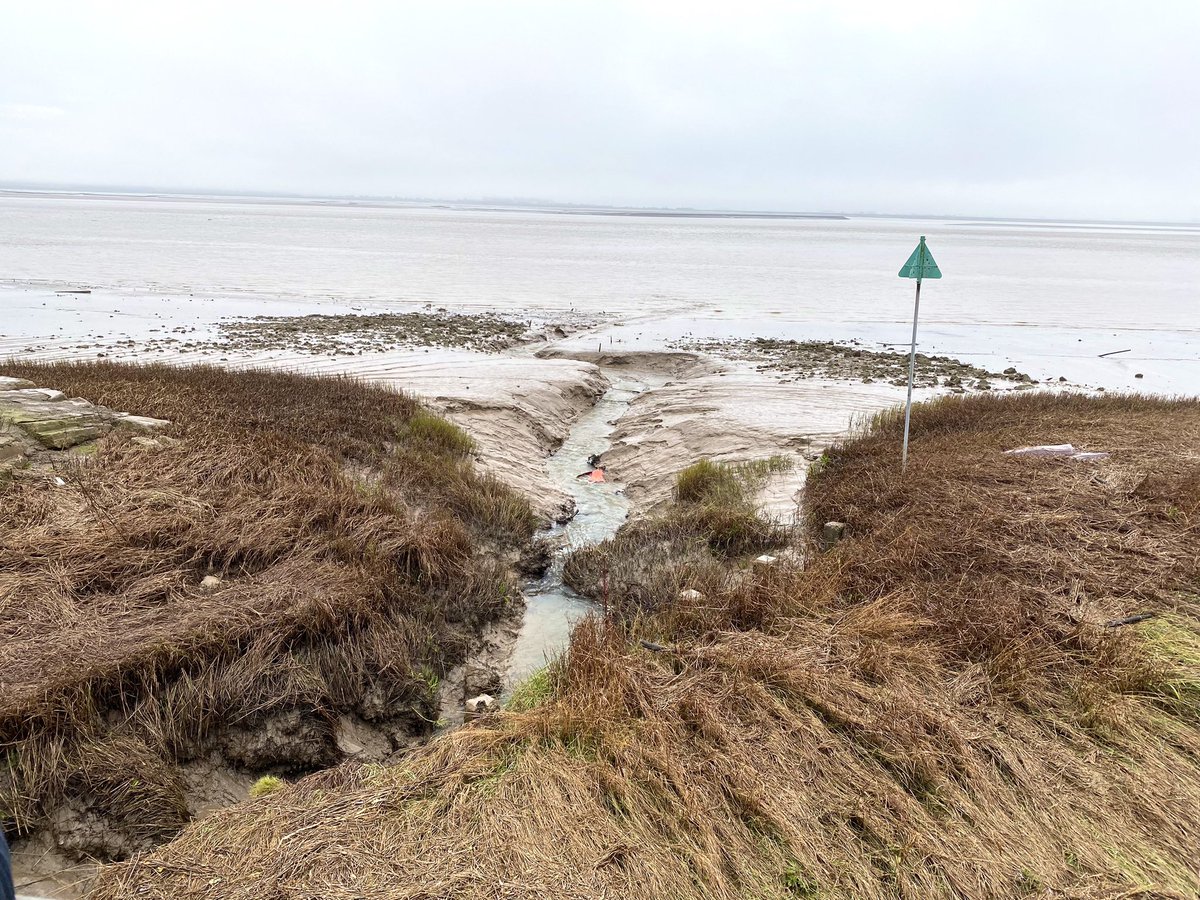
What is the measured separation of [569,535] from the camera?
10164mm

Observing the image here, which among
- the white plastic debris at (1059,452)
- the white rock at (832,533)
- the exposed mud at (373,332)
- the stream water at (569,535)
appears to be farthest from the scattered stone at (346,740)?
the exposed mud at (373,332)

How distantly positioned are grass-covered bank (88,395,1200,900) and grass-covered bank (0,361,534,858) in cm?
115

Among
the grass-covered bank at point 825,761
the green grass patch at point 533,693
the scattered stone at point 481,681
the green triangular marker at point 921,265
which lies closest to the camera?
the grass-covered bank at point 825,761

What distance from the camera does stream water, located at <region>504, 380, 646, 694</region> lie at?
24.1 feet

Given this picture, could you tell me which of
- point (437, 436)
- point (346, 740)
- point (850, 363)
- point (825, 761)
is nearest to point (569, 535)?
point (437, 436)

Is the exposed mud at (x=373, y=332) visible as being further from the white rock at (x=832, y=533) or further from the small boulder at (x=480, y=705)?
the small boulder at (x=480, y=705)

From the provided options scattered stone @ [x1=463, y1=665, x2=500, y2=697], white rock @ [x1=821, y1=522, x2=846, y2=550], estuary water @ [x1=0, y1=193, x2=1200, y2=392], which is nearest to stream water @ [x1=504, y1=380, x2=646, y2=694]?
scattered stone @ [x1=463, y1=665, x2=500, y2=697]

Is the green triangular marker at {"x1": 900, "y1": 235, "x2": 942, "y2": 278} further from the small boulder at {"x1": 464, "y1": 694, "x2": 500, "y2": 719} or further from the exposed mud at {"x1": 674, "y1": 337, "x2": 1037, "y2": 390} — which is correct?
the exposed mud at {"x1": 674, "y1": 337, "x2": 1037, "y2": 390}

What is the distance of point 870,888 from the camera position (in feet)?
12.0

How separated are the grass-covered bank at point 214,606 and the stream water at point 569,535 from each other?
48cm

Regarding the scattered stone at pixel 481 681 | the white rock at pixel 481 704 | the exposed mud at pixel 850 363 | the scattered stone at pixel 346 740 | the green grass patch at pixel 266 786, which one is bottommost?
the scattered stone at pixel 481 681

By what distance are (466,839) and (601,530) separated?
263 inches

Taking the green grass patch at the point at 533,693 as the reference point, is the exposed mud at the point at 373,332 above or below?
above

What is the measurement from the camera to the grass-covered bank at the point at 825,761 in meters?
3.71
